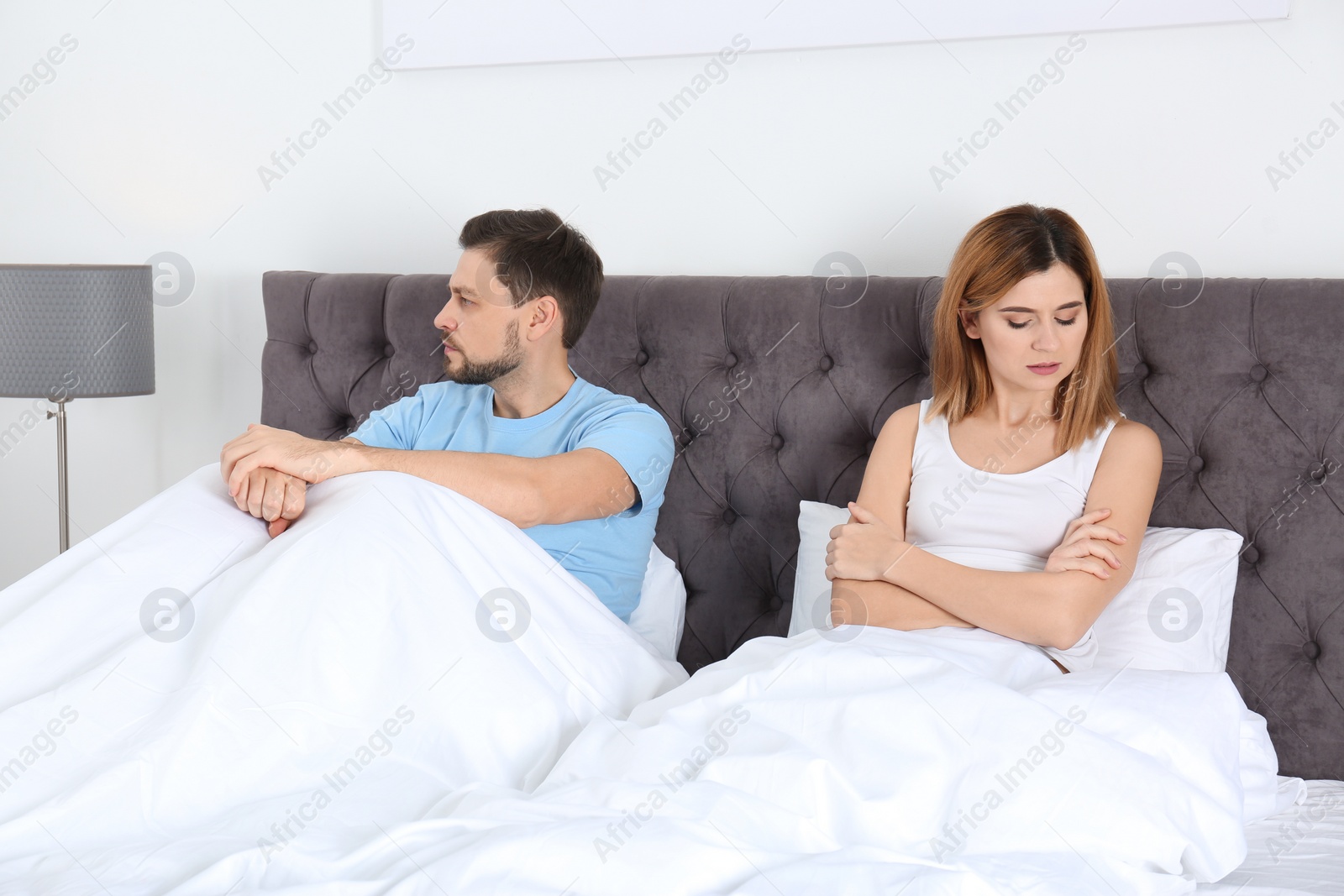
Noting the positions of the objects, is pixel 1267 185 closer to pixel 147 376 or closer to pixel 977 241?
pixel 977 241

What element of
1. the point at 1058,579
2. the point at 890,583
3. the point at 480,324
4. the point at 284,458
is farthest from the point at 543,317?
the point at 1058,579

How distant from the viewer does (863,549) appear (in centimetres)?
136

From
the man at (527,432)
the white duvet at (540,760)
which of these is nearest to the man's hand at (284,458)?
the man at (527,432)

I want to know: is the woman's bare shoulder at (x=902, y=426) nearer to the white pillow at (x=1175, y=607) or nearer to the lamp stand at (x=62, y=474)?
the white pillow at (x=1175, y=607)

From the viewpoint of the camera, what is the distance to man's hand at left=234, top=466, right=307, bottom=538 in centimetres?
135

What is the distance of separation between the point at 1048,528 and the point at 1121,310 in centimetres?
33

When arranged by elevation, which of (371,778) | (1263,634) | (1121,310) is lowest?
(371,778)

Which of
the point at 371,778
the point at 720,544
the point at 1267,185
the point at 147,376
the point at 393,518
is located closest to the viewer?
the point at 371,778

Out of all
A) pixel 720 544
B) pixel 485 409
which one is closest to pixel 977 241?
pixel 720 544

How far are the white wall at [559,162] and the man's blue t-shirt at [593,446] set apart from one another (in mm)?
388

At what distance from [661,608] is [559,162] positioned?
0.84 m

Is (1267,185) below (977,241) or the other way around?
the other way around

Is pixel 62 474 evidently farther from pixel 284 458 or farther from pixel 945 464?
pixel 945 464

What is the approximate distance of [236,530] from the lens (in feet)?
4.38
